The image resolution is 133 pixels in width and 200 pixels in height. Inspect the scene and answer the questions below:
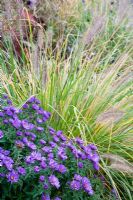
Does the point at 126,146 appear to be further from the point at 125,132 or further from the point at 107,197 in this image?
the point at 107,197

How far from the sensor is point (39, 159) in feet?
7.42

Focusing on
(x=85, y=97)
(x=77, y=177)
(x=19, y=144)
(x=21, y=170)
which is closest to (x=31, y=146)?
(x=19, y=144)

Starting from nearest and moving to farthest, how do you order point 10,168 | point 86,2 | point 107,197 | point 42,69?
1. point 10,168
2. point 107,197
3. point 42,69
4. point 86,2

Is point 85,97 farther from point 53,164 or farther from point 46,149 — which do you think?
point 53,164

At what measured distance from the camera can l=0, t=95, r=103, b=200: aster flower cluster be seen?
2215mm

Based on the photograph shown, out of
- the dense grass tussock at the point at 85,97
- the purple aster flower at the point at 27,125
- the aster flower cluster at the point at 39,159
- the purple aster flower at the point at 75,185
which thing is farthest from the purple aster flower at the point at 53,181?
the dense grass tussock at the point at 85,97

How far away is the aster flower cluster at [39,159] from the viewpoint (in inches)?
87.2

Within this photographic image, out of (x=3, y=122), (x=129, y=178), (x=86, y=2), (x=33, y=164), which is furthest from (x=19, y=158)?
(x=86, y=2)

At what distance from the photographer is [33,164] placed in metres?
2.29

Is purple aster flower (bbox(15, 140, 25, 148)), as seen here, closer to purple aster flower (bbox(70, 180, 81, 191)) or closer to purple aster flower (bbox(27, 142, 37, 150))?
purple aster flower (bbox(27, 142, 37, 150))

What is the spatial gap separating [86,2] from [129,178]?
3.85m

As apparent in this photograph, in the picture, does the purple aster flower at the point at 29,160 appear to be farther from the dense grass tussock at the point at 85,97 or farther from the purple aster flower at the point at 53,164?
the dense grass tussock at the point at 85,97

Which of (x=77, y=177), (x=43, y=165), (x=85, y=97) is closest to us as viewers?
(x=43, y=165)

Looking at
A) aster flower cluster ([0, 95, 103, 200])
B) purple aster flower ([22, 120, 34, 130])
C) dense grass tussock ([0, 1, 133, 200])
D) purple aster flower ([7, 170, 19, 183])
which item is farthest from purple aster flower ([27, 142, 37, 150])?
dense grass tussock ([0, 1, 133, 200])
